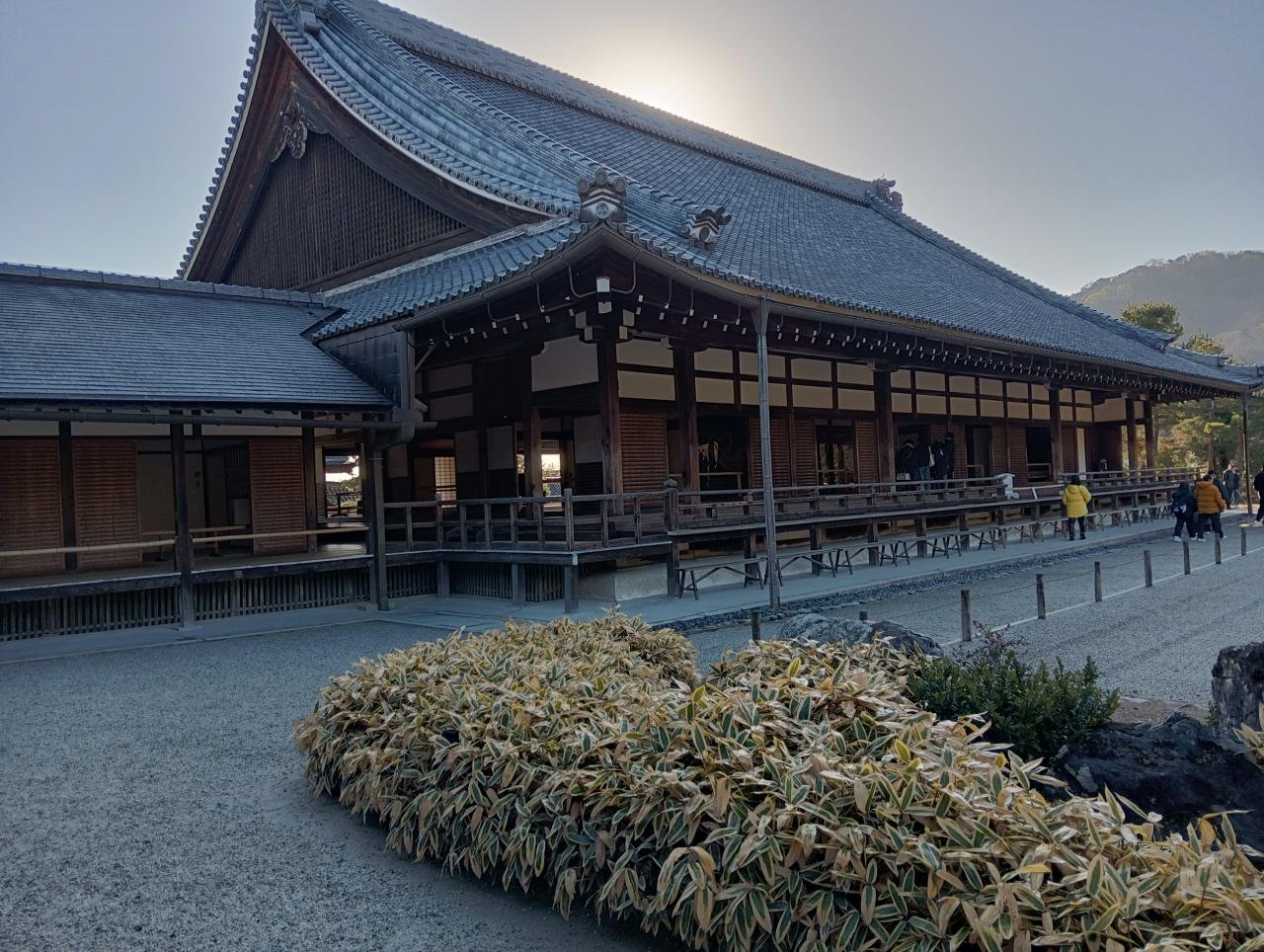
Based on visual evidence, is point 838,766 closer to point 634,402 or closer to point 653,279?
point 653,279

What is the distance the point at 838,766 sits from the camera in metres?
3.28

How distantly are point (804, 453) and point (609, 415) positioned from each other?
5910 millimetres

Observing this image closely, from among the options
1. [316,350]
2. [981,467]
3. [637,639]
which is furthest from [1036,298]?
[637,639]

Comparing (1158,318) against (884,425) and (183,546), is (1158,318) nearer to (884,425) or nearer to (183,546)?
(884,425)

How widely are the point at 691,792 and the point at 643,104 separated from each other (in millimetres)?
25656

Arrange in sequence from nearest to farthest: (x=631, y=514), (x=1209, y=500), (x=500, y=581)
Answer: (x=631, y=514) → (x=500, y=581) → (x=1209, y=500)

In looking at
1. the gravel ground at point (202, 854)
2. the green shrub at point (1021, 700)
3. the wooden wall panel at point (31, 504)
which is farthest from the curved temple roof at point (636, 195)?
the green shrub at point (1021, 700)

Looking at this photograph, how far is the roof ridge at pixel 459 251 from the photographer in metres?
12.7

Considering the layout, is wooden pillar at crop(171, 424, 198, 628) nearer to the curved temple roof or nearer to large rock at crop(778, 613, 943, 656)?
the curved temple roof

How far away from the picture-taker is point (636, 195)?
49.1ft

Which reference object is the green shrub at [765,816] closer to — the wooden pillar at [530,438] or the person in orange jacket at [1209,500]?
the wooden pillar at [530,438]

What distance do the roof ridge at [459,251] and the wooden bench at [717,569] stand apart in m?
5.48

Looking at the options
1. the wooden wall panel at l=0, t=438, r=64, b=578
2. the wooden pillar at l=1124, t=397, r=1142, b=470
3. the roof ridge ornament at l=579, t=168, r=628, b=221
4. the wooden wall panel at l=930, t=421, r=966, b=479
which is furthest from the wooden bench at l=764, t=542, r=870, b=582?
the wooden pillar at l=1124, t=397, r=1142, b=470

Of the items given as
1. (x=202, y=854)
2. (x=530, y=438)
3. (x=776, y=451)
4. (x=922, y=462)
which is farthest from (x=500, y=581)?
(x=922, y=462)
